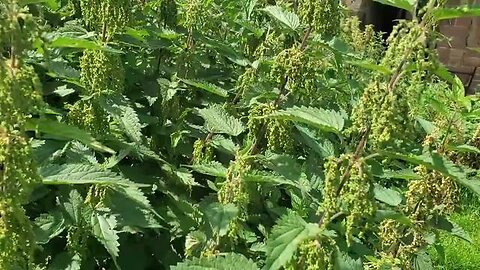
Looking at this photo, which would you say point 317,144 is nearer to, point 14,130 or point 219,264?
point 219,264

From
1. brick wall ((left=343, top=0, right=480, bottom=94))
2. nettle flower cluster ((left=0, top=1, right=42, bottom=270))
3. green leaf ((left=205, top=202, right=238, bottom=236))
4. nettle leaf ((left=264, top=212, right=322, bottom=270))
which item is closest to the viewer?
nettle flower cluster ((left=0, top=1, right=42, bottom=270))

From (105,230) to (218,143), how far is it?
60 cm

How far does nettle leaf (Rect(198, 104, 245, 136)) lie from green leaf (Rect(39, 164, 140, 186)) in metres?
0.65

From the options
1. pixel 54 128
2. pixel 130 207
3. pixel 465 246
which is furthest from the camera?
pixel 465 246

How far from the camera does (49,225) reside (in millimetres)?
2365

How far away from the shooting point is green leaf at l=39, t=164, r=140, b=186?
2008mm

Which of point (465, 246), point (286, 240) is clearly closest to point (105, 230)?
point (286, 240)

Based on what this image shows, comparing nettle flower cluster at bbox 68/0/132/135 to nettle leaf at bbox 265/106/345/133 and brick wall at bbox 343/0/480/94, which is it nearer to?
nettle leaf at bbox 265/106/345/133

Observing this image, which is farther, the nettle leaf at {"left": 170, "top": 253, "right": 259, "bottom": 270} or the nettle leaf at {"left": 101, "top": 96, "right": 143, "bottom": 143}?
the nettle leaf at {"left": 101, "top": 96, "right": 143, "bottom": 143}

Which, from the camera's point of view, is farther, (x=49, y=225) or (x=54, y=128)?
(x=49, y=225)

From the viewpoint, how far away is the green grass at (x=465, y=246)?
521 centimetres

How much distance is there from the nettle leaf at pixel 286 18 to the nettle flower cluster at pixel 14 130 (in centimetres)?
114

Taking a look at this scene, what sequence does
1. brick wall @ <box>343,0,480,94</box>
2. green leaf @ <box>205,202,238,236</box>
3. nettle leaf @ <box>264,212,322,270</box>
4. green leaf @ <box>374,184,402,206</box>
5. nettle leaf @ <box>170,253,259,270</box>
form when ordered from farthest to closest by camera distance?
brick wall @ <box>343,0,480,94</box>, green leaf @ <box>374,184,402,206</box>, green leaf @ <box>205,202,238,236</box>, nettle leaf @ <box>170,253,259,270</box>, nettle leaf @ <box>264,212,322,270</box>

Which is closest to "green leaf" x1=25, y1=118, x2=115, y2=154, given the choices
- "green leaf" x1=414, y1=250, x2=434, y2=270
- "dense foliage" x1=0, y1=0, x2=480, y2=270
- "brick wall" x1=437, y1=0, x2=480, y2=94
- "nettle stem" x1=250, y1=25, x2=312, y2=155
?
"dense foliage" x1=0, y1=0, x2=480, y2=270
